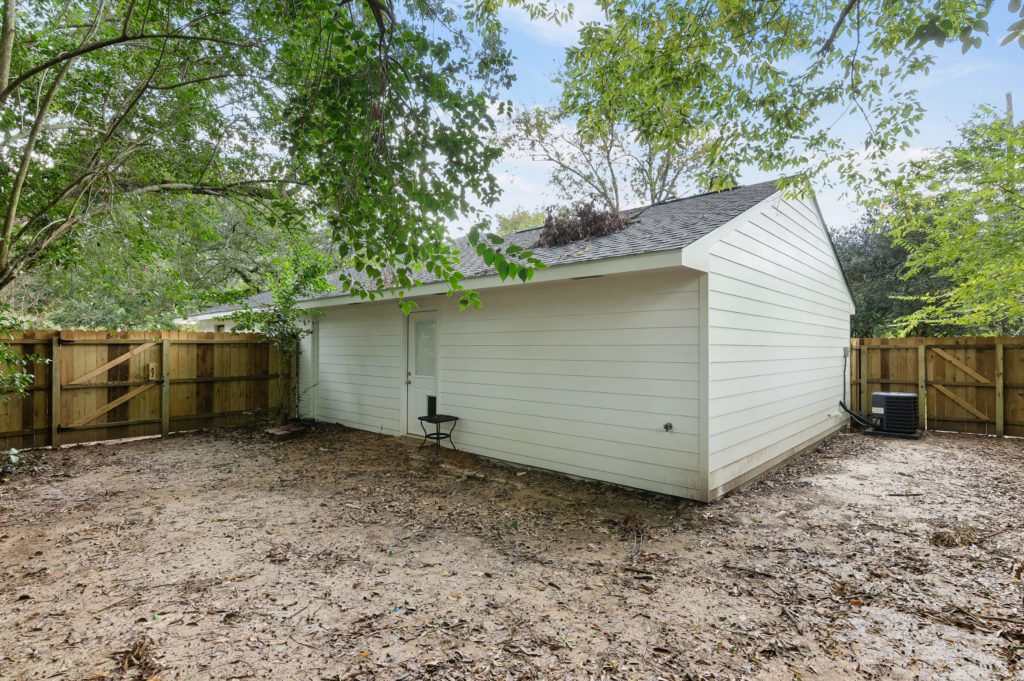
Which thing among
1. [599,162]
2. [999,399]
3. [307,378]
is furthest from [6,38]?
[999,399]

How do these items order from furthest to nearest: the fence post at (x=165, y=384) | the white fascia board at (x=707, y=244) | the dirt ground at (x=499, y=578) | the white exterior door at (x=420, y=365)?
the fence post at (x=165, y=384)
the white exterior door at (x=420, y=365)
the white fascia board at (x=707, y=244)
the dirt ground at (x=499, y=578)

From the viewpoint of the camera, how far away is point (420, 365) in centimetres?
720

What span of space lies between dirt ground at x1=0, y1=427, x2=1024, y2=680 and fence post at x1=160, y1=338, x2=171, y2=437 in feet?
7.62

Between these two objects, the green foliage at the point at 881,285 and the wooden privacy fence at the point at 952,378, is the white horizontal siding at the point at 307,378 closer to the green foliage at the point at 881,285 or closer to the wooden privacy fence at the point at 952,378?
the wooden privacy fence at the point at 952,378

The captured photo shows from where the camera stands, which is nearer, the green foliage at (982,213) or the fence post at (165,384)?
the fence post at (165,384)

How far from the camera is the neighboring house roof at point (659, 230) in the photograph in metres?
4.66

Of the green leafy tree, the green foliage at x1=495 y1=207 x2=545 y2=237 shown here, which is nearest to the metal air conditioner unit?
the green leafy tree

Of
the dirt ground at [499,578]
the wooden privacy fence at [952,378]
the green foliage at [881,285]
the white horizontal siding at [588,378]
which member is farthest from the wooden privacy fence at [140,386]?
the green foliage at [881,285]

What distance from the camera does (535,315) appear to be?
5660 millimetres

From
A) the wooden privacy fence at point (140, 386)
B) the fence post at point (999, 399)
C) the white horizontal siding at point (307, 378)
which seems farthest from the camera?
the white horizontal siding at point (307, 378)

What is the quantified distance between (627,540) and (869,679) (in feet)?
5.59

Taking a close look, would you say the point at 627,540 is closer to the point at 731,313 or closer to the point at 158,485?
the point at 731,313

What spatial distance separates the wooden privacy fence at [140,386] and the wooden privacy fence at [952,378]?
1114 centimetres

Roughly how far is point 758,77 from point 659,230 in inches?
68.0
